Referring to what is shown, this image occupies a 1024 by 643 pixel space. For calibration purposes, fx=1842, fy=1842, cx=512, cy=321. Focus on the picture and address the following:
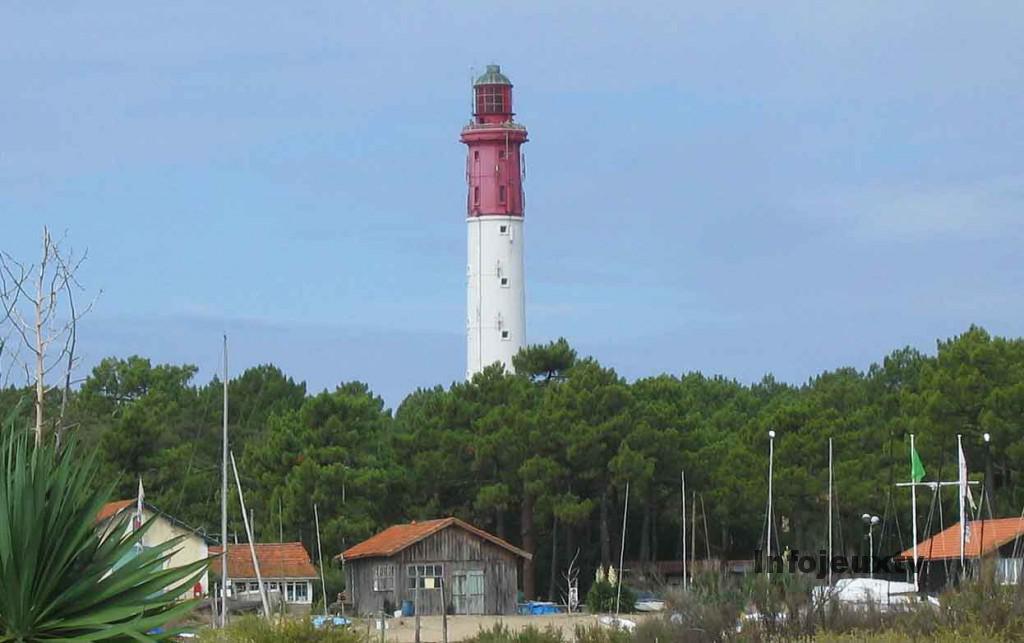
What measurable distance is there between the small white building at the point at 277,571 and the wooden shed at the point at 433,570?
54.1 inches

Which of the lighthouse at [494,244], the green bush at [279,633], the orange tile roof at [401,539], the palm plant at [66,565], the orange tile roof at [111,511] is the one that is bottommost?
the green bush at [279,633]

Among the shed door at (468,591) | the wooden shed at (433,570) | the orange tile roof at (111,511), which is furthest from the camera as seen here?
the shed door at (468,591)

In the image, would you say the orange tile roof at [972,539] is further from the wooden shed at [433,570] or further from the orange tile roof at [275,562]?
the orange tile roof at [275,562]

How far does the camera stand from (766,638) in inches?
1025

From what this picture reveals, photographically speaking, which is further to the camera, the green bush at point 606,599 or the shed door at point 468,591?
the shed door at point 468,591

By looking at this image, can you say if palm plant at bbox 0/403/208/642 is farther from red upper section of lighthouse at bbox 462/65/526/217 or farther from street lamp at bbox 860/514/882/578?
red upper section of lighthouse at bbox 462/65/526/217

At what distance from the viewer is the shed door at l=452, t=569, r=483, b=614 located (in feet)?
193

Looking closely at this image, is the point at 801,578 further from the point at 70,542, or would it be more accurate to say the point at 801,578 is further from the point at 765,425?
the point at 765,425

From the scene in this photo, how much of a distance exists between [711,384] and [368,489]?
39.0 m

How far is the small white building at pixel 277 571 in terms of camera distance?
5734cm

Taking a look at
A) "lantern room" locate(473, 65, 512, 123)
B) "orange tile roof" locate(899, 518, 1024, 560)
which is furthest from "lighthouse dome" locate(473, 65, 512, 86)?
"orange tile roof" locate(899, 518, 1024, 560)

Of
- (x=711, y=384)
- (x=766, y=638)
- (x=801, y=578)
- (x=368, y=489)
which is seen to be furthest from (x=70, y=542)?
(x=711, y=384)

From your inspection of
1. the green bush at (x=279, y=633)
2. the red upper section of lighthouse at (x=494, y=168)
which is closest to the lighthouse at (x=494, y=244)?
the red upper section of lighthouse at (x=494, y=168)

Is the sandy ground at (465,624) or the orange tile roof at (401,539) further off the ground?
the orange tile roof at (401,539)
